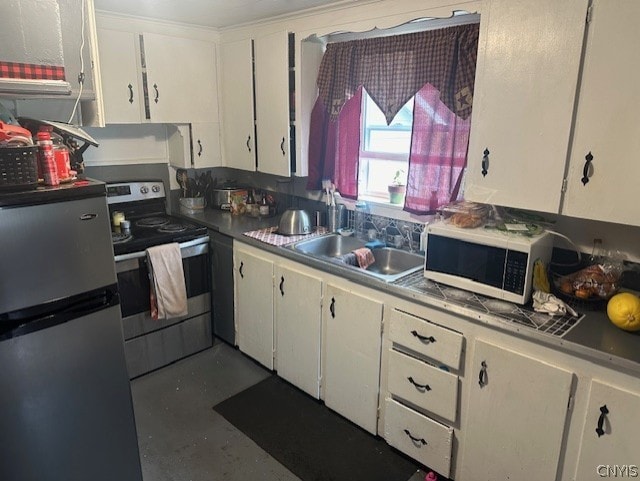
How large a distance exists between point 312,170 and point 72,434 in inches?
77.0

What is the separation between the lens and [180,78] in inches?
123

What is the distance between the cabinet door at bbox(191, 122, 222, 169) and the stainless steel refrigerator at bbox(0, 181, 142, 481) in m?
1.64

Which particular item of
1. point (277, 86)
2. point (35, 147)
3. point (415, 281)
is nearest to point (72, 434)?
point (35, 147)

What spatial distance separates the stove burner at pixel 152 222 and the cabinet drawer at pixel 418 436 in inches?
77.0

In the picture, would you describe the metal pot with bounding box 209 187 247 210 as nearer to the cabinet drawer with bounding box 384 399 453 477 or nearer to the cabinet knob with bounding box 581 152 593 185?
the cabinet drawer with bounding box 384 399 453 477

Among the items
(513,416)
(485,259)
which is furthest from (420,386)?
(485,259)

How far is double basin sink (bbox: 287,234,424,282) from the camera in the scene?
2.52 metres

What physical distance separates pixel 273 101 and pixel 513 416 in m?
2.24

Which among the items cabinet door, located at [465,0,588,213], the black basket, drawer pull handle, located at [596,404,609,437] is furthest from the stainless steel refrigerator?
drawer pull handle, located at [596,404,609,437]

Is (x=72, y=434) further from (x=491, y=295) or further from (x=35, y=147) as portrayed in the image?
(x=491, y=295)

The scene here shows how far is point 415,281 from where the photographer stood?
210 centimetres

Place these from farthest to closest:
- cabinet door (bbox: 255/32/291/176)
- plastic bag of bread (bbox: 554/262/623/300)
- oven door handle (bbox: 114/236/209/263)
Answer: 1. oven door handle (bbox: 114/236/209/263)
2. cabinet door (bbox: 255/32/291/176)
3. plastic bag of bread (bbox: 554/262/623/300)

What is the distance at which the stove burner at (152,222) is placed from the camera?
3092 mm

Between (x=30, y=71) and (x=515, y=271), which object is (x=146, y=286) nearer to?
(x=30, y=71)
